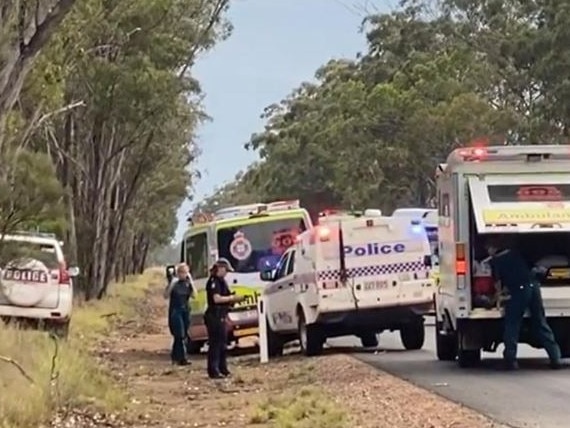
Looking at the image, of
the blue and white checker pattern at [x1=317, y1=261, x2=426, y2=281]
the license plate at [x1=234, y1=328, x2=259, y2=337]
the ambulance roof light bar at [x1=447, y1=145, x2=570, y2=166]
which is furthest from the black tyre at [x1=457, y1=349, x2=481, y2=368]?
the license plate at [x1=234, y1=328, x2=259, y2=337]

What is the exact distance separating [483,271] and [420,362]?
8.70ft

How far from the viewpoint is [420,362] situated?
65.7 feet

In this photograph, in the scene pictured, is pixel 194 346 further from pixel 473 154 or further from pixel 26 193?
pixel 473 154

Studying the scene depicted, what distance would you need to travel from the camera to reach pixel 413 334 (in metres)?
22.7

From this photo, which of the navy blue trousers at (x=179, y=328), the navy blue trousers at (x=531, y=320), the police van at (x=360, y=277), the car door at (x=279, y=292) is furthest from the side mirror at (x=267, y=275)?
the navy blue trousers at (x=531, y=320)

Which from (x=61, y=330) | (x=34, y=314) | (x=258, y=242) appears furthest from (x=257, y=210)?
(x=34, y=314)

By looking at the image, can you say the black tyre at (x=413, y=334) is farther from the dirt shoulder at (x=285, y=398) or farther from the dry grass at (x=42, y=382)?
the dry grass at (x=42, y=382)

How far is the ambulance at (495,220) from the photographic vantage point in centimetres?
1728

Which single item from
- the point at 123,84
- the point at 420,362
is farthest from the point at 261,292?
the point at 123,84

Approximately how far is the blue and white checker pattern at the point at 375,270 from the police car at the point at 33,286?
4.38 meters

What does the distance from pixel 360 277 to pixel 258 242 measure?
3.73 m

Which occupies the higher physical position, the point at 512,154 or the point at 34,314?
the point at 512,154

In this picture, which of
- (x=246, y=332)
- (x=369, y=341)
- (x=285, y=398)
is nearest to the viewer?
(x=285, y=398)

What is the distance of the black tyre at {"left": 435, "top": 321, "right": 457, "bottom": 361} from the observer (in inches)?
768
